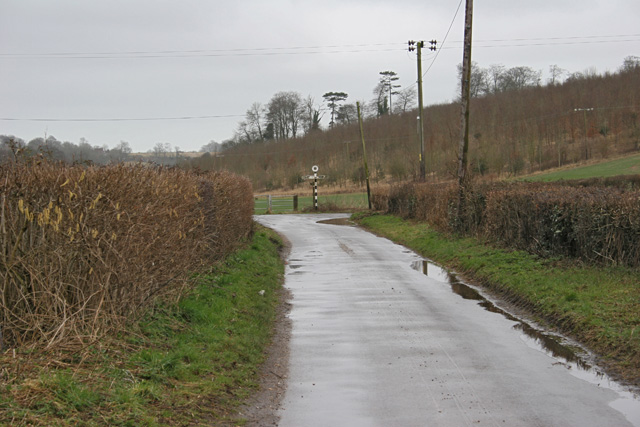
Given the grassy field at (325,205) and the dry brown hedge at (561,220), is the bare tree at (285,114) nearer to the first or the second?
the grassy field at (325,205)

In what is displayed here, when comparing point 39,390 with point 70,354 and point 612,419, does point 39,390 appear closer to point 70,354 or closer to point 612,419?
point 70,354

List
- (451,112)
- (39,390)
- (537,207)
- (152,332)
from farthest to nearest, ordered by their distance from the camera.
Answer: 1. (451,112)
2. (537,207)
3. (152,332)
4. (39,390)

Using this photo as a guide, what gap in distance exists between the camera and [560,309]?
1012cm

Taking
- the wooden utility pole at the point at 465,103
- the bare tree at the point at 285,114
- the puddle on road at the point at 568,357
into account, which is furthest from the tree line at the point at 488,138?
the puddle on road at the point at 568,357

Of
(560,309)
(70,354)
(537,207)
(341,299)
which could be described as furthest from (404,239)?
(70,354)

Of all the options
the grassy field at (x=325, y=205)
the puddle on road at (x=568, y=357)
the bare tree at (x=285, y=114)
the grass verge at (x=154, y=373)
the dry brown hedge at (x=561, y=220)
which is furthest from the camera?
the bare tree at (x=285, y=114)

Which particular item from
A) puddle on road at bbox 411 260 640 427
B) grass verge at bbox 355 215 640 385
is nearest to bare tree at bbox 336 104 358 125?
grass verge at bbox 355 215 640 385

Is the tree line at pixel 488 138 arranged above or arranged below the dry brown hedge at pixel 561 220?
above

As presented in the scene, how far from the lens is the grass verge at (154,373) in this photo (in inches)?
188

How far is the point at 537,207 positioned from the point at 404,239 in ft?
35.6

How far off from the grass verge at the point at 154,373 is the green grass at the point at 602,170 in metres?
44.0

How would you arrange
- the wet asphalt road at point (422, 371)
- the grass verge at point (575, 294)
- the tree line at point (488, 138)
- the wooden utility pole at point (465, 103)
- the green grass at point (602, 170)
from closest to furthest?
the wet asphalt road at point (422, 371) → the grass verge at point (575, 294) → the wooden utility pole at point (465, 103) → the green grass at point (602, 170) → the tree line at point (488, 138)

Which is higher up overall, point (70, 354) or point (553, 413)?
point (70, 354)

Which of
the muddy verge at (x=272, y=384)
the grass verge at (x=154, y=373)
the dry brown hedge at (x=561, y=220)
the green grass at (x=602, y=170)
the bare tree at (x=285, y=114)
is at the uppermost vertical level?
the bare tree at (x=285, y=114)
